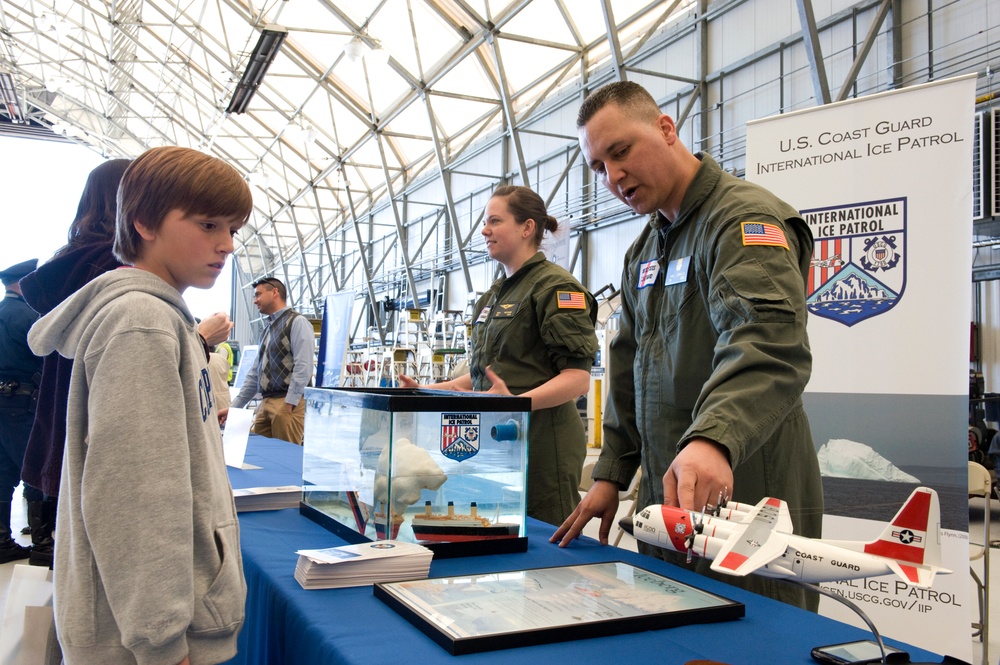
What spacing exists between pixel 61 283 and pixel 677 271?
132 centimetres

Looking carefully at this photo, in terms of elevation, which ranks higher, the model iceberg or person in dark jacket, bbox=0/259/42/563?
person in dark jacket, bbox=0/259/42/563

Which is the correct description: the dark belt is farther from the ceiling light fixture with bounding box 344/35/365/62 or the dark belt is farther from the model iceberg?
the ceiling light fixture with bounding box 344/35/365/62

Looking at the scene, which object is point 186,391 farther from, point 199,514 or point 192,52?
point 192,52

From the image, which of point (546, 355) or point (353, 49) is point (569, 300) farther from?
point (353, 49)

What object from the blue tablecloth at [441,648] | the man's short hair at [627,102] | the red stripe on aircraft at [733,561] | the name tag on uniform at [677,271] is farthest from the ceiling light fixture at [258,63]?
the red stripe on aircraft at [733,561]

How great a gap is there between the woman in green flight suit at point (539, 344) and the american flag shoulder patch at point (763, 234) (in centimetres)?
78

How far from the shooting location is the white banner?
110 inches

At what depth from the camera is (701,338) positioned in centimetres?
146

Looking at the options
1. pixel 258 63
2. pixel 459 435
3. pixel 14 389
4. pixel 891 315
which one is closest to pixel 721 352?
pixel 459 435

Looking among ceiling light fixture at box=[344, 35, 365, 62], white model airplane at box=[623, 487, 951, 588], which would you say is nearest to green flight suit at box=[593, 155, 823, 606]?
white model airplane at box=[623, 487, 951, 588]

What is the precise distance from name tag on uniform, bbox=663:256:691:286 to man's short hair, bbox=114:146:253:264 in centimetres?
83

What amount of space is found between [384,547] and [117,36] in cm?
1690

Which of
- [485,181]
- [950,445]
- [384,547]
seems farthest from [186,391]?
[485,181]

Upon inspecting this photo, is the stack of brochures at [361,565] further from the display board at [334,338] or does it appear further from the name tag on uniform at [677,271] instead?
the display board at [334,338]
